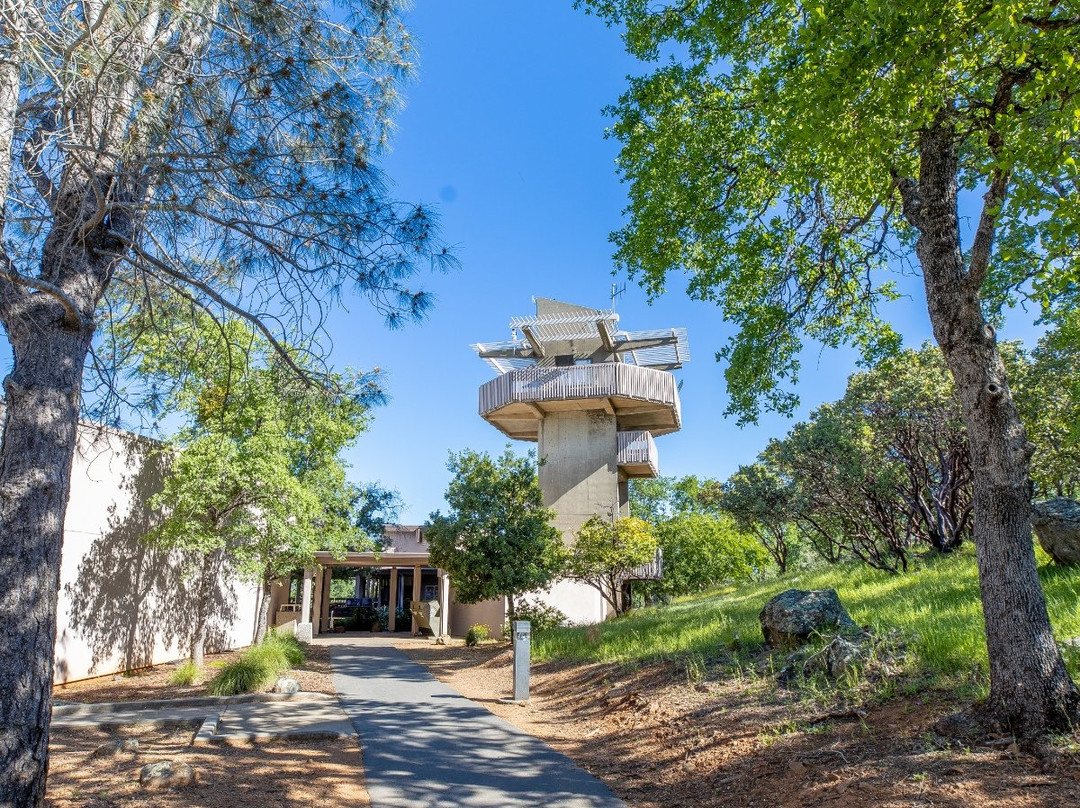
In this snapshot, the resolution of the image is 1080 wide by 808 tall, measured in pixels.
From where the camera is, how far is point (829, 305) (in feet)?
30.6

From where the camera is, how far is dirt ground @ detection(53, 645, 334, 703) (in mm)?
10539

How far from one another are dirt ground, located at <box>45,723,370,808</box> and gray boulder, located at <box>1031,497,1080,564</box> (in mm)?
9775

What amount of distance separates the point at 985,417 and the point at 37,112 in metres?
7.51

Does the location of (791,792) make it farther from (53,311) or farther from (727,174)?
(727,174)

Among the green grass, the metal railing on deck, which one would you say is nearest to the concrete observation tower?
the metal railing on deck

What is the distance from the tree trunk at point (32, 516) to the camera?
A: 439 centimetres

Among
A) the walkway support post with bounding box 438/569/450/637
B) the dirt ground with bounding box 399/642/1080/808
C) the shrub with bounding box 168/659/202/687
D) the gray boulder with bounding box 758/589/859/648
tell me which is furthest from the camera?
the walkway support post with bounding box 438/569/450/637

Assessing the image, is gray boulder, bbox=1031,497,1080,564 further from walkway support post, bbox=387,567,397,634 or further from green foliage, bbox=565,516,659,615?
walkway support post, bbox=387,567,397,634

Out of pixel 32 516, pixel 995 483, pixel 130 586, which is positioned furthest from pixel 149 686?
pixel 995 483

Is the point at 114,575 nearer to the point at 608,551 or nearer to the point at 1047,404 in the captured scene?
the point at 608,551

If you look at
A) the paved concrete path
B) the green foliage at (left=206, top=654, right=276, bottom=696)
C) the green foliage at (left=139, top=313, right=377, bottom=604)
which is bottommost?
the paved concrete path

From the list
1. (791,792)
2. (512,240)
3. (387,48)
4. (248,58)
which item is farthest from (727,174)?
(791,792)

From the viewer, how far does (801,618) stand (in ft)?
28.2

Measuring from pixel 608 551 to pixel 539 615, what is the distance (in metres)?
2.91
